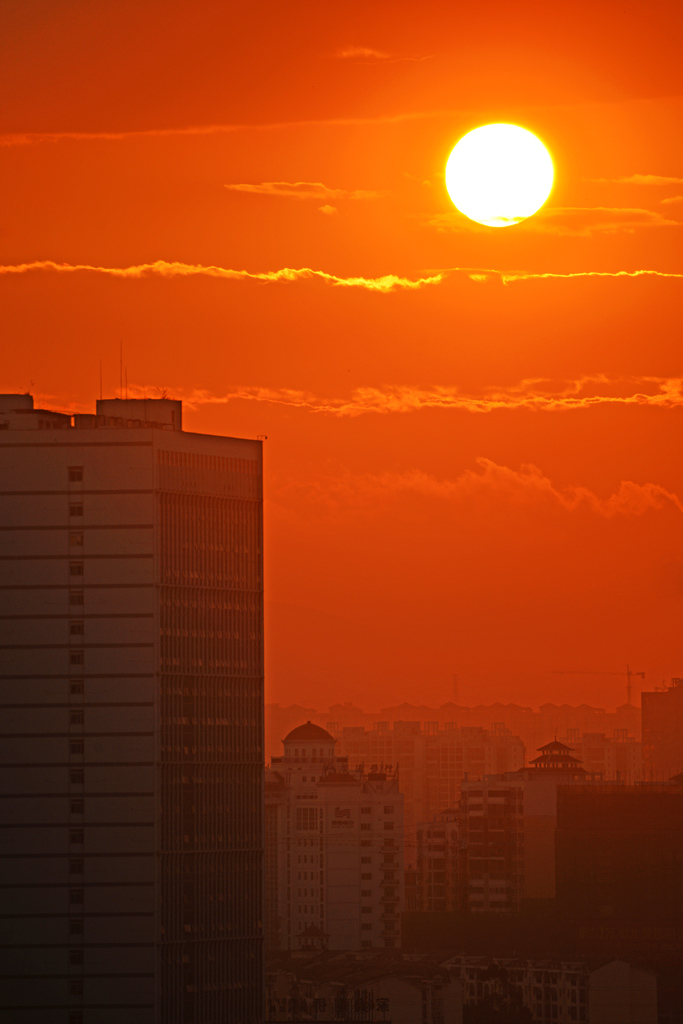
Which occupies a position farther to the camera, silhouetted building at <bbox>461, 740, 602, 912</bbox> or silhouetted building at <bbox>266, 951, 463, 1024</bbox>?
silhouetted building at <bbox>461, 740, 602, 912</bbox>

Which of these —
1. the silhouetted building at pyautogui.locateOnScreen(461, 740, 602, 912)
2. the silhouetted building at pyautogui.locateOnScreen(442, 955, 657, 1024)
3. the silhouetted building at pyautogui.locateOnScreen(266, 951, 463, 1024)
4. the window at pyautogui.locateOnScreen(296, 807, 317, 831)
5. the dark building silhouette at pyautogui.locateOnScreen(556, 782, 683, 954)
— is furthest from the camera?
the silhouetted building at pyautogui.locateOnScreen(461, 740, 602, 912)

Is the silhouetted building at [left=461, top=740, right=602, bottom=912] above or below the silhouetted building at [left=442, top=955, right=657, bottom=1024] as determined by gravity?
above

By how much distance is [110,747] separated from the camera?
11394cm

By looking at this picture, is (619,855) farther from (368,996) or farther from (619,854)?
(368,996)

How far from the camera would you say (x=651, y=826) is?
175m

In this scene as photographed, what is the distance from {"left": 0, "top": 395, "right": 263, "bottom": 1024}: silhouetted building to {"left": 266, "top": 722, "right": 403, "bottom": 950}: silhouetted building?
5837 centimetres

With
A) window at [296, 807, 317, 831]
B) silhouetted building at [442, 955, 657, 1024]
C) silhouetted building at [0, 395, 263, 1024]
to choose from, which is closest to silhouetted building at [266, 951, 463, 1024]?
silhouetted building at [442, 955, 657, 1024]

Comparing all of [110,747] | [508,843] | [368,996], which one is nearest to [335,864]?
[508,843]

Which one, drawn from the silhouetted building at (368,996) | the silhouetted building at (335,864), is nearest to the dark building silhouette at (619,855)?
the silhouetted building at (335,864)

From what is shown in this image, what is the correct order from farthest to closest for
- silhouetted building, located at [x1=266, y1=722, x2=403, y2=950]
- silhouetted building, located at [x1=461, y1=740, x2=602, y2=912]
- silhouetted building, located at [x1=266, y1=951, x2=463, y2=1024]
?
silhouetted building, located at [x1=461, y1=740, x2=602, y2=912] < silhouetted building, located at [x1=266, y1=722, x2=403, y2=950] < silhouetted building, located at [x1=266, y1=951, x2=463, y2=1024]

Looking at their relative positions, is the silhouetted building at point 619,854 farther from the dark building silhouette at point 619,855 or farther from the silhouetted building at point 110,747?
the silhouetted building at point 110,747

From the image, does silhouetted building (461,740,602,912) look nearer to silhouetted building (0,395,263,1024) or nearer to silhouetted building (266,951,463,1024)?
silhouetted building (266,951,463,1024)

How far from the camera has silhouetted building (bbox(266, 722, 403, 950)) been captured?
6914 inches

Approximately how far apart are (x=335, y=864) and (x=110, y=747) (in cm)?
6857
